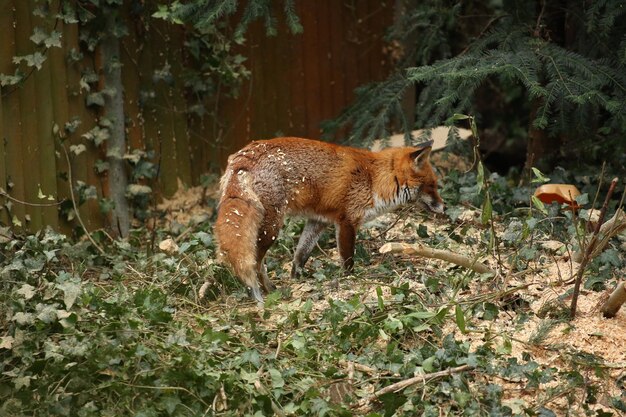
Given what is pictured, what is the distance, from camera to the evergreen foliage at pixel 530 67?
7.77 meters

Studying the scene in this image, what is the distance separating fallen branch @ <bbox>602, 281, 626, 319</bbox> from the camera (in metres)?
5.59

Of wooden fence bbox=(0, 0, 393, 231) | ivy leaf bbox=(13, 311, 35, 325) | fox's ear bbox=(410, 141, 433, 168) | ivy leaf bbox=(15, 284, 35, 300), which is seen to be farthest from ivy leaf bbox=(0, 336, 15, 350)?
fox's ear bbox=(410, 141, 433, 168)

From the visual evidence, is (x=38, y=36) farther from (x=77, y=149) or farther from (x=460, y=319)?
(x=460, y=319)

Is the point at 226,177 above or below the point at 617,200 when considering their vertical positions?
above

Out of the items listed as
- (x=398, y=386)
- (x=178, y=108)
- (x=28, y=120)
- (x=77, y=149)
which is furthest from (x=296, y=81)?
(x=398, y=386)

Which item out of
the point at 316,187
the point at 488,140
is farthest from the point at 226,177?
the point at 488,140

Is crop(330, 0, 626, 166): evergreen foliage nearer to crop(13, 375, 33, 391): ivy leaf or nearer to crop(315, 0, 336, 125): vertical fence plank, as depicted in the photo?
crop(315, 0, 336, 125): vertical fence plank

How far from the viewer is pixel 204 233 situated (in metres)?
7.27

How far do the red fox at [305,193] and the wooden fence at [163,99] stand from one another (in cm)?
164

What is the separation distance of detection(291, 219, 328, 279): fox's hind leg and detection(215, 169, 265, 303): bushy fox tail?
0.78 metres

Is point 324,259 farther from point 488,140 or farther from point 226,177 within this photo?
point 488,140

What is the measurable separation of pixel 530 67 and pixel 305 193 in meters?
2.33

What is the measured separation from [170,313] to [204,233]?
1712 millimetres

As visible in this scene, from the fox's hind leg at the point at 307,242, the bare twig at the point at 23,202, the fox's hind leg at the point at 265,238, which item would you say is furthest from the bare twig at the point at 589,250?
the bare twig at the point at 23,202
